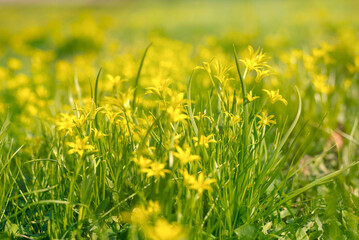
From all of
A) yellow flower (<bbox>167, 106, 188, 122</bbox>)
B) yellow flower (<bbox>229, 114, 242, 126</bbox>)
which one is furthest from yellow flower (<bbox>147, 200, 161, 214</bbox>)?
yellow flower (<bbox>229, 114, 242, 126</bbox>)

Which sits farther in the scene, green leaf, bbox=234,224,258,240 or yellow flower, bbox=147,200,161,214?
green leaf, bbox=234,224,258,240

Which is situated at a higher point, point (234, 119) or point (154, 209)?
point (234, 119)

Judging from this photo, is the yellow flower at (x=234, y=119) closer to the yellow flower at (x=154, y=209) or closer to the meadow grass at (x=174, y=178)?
the meadow grass at (x=174, y=178)

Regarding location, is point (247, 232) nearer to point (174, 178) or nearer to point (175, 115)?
point (174, 178)

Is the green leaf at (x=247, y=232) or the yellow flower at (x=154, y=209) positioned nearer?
the yellow flower at (x=154, y=209)

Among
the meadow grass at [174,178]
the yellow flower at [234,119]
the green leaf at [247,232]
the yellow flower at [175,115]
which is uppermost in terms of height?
the yellow flower at [175,115]

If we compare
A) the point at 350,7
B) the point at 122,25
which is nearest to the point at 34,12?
the point at 122,25

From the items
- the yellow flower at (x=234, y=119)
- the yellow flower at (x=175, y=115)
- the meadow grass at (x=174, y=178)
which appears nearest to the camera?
the yellow flower at (x=175, y=115)

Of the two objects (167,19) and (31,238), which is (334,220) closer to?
(31,238)

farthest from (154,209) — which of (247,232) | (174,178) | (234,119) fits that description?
(234,119)

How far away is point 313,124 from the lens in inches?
95.6

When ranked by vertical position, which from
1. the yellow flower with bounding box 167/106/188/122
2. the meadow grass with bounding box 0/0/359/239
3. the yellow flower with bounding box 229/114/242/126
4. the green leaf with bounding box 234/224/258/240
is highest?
the yellow flower with bounding box 167/106/188/122

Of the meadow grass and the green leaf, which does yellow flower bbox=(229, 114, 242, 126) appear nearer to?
the meadow grass

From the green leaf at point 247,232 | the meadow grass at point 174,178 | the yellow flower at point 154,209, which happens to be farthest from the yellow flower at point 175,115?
the green leaf at point 247,232
